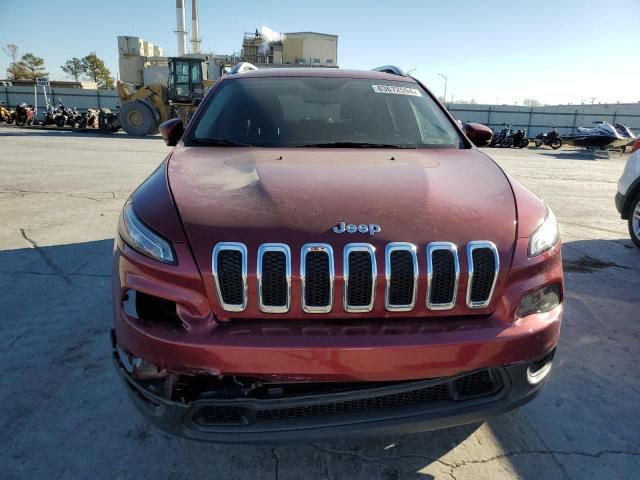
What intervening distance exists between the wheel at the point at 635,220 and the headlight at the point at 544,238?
12.7ft

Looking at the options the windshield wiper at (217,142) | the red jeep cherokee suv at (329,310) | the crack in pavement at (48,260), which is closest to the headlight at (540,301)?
the red jeep cherokee suv at (329,310)

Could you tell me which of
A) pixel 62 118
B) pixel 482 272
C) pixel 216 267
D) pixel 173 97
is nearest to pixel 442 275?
pixel 482 272

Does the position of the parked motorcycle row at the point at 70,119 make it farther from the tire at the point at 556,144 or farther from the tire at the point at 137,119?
the tire at the point at 556,144

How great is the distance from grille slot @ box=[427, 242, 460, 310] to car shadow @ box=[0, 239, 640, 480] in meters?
0.61

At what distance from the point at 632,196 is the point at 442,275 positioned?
14.8ft

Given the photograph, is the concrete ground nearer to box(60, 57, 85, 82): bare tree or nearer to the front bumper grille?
the front bumper grille

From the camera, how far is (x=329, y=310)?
1.62 m

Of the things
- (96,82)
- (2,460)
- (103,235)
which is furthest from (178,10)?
(2,460)

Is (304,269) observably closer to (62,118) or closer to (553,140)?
(553,140)

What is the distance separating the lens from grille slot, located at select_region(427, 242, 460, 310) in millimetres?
1634

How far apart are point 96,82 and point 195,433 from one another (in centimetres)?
7436

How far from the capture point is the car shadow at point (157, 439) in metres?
1.90

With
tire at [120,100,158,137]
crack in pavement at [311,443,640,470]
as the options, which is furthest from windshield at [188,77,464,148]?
tire at [120,100,158,137]

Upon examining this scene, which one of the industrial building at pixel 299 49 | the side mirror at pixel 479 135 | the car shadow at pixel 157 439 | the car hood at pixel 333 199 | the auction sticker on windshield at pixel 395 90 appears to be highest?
the industrial building at pixel 299 49
